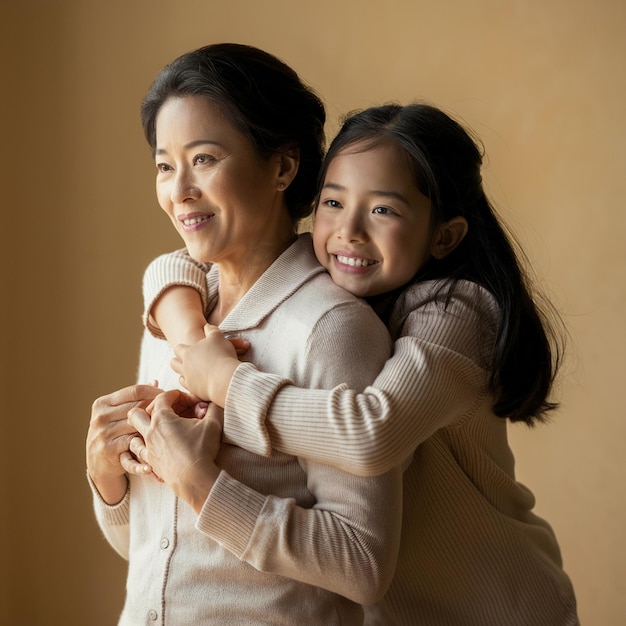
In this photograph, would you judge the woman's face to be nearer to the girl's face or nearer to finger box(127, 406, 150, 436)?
the girl's face

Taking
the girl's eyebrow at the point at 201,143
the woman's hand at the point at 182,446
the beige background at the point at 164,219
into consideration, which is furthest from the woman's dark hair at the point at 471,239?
the beige background at the point at 164,219

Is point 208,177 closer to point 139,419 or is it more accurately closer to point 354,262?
point 354,262

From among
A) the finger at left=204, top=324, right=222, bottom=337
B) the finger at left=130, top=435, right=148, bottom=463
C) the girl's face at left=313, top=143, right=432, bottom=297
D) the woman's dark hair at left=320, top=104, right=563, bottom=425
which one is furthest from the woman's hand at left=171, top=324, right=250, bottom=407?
the woman's dark hair at left=320, top=104, right=563, bottom=425

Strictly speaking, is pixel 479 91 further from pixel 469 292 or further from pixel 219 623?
pixel 219 623

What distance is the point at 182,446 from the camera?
1279 mm

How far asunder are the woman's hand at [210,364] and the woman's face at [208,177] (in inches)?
6.2

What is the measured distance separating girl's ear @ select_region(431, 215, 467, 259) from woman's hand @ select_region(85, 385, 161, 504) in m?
0.52

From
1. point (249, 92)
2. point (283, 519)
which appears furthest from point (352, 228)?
point (283, 519)

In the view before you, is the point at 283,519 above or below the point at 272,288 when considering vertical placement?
below

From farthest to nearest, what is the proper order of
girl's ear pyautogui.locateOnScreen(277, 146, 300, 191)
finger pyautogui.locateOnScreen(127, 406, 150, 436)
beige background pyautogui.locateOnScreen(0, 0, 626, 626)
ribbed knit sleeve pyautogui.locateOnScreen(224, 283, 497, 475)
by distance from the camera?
beige background pyautogui.locateOnScreen(0, 0, 626, 626) → girl's ear pyautogui.locateOnScreen(277, 146, 300, 191) → finger pyautogui.locateOnScreen(127, 406, 150, 436) → ribbed knit sleeve pyautogui.locateOnScreen(224, 283, 497, 475)

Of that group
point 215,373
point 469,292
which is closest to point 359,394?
point 215,373

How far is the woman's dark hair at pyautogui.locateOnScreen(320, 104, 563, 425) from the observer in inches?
56.7

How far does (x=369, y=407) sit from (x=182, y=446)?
27 centimetres

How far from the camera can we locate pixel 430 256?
154 centimetres
